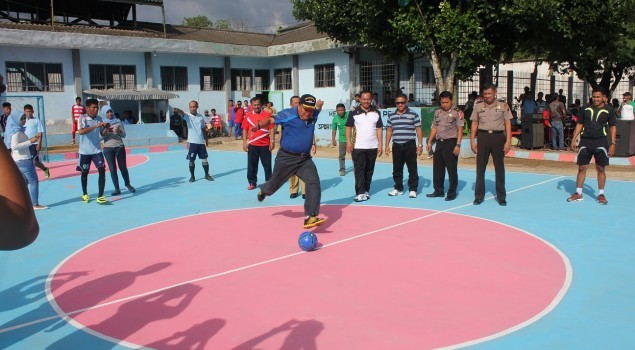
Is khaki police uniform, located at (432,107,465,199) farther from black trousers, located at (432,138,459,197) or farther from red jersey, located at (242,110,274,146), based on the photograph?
red jersey, located at (242,110,274,146)

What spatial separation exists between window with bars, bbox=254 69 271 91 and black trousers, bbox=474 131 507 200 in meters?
25.4

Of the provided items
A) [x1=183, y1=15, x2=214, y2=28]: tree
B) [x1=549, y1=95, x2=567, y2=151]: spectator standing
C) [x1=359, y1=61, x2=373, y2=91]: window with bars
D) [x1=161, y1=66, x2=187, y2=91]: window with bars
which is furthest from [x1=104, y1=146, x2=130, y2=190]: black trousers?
[x1=183, y1=15, x2=214, y2=28]: tree

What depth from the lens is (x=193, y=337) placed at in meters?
4.78

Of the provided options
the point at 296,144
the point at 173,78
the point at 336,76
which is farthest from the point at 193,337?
the point at 173,78

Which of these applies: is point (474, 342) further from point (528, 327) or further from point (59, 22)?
point (59, 22)

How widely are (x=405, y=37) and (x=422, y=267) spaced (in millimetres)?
15129

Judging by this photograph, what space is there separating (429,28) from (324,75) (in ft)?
39.7

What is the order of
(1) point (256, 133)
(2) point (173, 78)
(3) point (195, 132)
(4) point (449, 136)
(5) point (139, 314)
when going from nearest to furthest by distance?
(5) point (139, 314)
(4) point (449, 136)
(1) point (256, 133)
(3) point (195, 132)
(2) point (173, 78)

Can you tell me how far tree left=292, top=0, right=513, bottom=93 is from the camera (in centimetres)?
1864

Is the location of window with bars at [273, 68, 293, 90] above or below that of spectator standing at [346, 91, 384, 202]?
above

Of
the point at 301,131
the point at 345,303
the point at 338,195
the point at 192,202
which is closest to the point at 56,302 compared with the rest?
the point at 345,303

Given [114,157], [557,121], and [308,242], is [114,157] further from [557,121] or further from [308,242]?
[557,121]

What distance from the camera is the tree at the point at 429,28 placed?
18641mm

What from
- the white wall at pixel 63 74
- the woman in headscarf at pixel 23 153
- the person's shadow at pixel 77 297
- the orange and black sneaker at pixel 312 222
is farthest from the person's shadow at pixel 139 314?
the white wall at pixel 63 74
